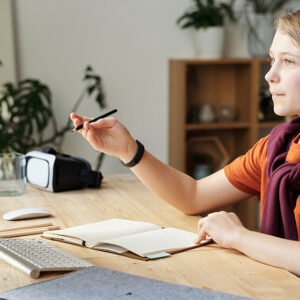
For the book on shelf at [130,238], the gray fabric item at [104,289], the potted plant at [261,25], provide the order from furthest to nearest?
1. the potted plant at [261,25]
2. the book on shelf at [130,238]
3. the gray fabric item at [104,289]

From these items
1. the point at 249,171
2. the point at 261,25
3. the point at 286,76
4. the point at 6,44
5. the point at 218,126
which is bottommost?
the point at 218,126

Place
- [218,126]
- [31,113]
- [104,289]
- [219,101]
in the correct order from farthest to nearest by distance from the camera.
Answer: [219,101] < [218,126] < [31,113] < [104,289]

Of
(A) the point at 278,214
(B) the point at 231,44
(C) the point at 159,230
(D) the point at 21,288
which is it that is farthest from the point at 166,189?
(B) the point at 231,44

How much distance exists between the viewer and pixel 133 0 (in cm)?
354

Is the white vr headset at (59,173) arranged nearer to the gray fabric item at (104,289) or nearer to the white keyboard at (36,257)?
the white keyboard at (36,257)

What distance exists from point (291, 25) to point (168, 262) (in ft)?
2.04

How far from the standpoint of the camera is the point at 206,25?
140 inches

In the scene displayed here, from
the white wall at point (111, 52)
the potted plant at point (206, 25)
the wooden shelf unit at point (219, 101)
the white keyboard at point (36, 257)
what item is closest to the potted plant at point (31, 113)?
the white wall at point (111, 52)

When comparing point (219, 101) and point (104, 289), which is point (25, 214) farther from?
point (219, 101)

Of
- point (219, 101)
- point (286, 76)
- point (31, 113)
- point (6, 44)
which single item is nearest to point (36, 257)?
point (286, 76)

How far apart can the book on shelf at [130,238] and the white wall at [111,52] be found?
203 cm

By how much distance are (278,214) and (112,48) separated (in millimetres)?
2257

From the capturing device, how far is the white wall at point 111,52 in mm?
3402

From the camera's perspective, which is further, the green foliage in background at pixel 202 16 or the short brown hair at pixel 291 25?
the green foliage in background at pixel 202 16
